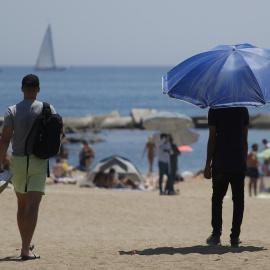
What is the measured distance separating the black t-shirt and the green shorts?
5.41 ft

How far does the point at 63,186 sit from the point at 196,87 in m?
10.9

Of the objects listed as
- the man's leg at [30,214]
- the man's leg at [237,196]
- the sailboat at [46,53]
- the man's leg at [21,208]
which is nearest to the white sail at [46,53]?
the sailboat at [46,53]

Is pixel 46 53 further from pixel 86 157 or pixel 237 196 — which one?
pixel 237 196

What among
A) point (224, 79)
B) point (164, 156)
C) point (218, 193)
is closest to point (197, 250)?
point (218, 193)

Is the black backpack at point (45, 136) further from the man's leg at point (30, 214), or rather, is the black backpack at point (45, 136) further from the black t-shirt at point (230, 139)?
the black t-shirt at point (230, 139)

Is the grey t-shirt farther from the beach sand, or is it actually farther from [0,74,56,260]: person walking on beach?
the beach sand

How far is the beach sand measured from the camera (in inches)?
228

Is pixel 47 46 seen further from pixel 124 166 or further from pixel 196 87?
pixel 196 87

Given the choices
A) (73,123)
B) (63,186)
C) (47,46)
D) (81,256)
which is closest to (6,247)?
(81,256)

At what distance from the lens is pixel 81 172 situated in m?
22.4

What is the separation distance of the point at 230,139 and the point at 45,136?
5.70ft

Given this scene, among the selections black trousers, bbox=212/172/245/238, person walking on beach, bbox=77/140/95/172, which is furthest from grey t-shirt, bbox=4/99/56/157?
person walking on beach, bbox=77/140/95/172

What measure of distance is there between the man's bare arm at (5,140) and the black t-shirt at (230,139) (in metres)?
1.87

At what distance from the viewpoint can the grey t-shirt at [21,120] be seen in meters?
5.82
